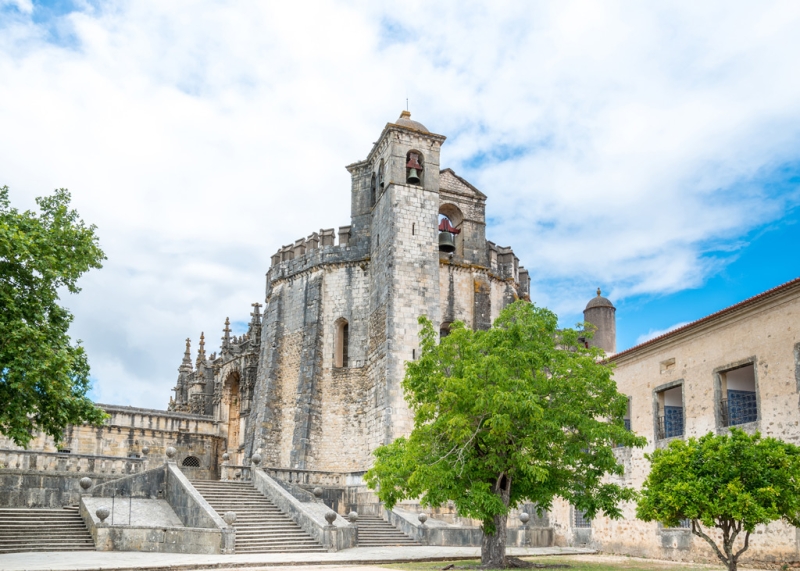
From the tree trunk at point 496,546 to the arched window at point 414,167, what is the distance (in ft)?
58.7

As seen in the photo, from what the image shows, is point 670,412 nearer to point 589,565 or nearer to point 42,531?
point 589,565

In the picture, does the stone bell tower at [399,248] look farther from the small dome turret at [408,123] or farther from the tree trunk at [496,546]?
the tree trunk at [496,546]

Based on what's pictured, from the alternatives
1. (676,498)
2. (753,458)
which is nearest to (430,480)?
(676,498)

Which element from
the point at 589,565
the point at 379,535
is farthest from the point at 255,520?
the point at 589,565

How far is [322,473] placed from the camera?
28125 millimetres

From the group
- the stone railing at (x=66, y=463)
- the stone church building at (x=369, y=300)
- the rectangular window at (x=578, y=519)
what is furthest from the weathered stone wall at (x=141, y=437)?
the rectangular window at (x=578, y=519)

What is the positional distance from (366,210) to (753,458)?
23.5 m

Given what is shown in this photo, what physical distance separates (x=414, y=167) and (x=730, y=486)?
2192 cm

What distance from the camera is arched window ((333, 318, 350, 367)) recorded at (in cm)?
3282

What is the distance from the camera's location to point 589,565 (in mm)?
18125

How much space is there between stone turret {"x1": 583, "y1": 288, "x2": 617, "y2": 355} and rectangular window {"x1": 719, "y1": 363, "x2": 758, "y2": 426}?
78.4 feet

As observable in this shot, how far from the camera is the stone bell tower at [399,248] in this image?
97.1 ft

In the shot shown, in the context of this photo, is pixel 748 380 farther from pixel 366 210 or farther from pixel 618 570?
pixel 366 210

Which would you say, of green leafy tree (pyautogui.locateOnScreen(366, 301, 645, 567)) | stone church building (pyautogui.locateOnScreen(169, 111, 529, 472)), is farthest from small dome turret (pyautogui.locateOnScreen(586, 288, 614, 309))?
green leafy tree (pyautogui.locateOnScreen(366, 301, 645, 567))
